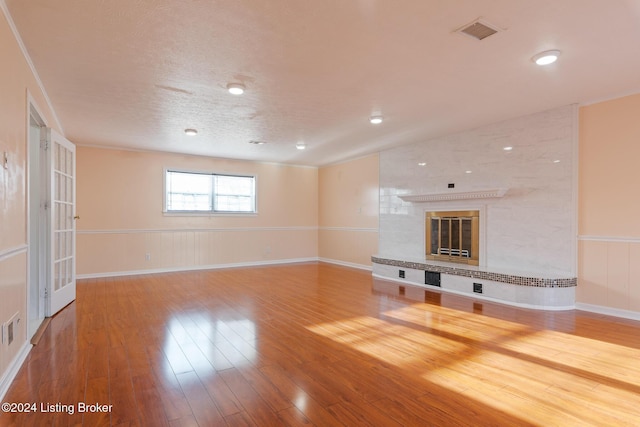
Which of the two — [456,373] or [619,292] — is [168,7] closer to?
[456,373]

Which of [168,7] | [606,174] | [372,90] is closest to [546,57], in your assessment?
[372,90]

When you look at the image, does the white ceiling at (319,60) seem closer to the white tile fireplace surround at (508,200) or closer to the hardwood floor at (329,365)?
the white tile fireplace surround at (508,200)

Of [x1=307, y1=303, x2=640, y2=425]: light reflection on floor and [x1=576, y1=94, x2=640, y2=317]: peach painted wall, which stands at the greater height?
[x1=576, y1=94, x2=640, y2=317]: peach painted wall

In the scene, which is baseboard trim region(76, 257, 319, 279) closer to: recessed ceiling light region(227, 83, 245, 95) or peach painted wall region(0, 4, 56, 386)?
peach painted wall region(0, 4, 56, 386)

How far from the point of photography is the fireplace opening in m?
5.23

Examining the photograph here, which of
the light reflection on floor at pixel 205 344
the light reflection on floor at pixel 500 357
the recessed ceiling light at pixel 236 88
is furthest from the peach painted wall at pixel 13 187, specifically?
the light reflection on floor at pixel 500 357

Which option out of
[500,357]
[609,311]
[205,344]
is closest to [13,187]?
[205,344]

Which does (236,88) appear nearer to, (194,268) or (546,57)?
(546,57)

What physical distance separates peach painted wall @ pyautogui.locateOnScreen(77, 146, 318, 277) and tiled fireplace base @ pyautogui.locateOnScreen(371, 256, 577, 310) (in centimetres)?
348

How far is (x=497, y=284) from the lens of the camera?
446cm

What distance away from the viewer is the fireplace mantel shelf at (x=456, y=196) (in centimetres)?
476

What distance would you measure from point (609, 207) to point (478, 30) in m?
2.85

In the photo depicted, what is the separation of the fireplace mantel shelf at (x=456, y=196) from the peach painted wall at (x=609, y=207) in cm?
94

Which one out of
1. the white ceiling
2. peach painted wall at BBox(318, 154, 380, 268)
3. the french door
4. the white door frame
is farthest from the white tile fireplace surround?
the white door frame
